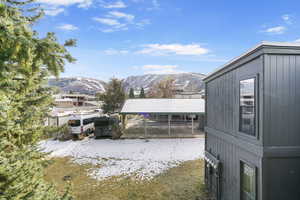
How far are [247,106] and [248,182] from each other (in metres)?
1.78

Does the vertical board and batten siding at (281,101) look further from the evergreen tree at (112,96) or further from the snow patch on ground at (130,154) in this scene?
the evergreen tree at (112,96)

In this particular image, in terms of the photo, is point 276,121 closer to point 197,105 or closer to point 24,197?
point 24,197

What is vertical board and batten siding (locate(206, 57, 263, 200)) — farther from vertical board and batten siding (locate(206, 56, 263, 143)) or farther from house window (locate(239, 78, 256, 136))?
house window (locate(239, 78, 256, 136))

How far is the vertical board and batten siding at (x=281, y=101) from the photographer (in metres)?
3.12

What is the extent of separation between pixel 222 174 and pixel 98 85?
623 feet

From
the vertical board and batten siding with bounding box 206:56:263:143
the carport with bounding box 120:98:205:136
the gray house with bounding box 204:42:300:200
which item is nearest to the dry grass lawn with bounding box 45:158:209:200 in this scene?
the vertical board and batten siding with bounding box 206:56:263:143

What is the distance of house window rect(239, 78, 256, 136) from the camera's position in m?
3.56

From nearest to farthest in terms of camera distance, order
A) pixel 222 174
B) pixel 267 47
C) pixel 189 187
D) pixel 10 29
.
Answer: pixel 10 29 → pixel 267 47 → pixel 222 174 → pixel 189 187

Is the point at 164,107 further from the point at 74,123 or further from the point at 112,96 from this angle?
the point at 112,96

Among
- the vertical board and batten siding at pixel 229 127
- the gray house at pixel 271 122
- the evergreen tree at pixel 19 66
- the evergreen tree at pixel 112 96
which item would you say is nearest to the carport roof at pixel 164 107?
the evergreen tree at pixel 112 96

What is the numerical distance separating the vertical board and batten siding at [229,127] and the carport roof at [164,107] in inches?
320

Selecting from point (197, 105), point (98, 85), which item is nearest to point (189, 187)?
point (197, 105)

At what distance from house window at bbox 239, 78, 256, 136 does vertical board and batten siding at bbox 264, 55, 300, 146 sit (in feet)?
1.25

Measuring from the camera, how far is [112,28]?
15.6 metres
